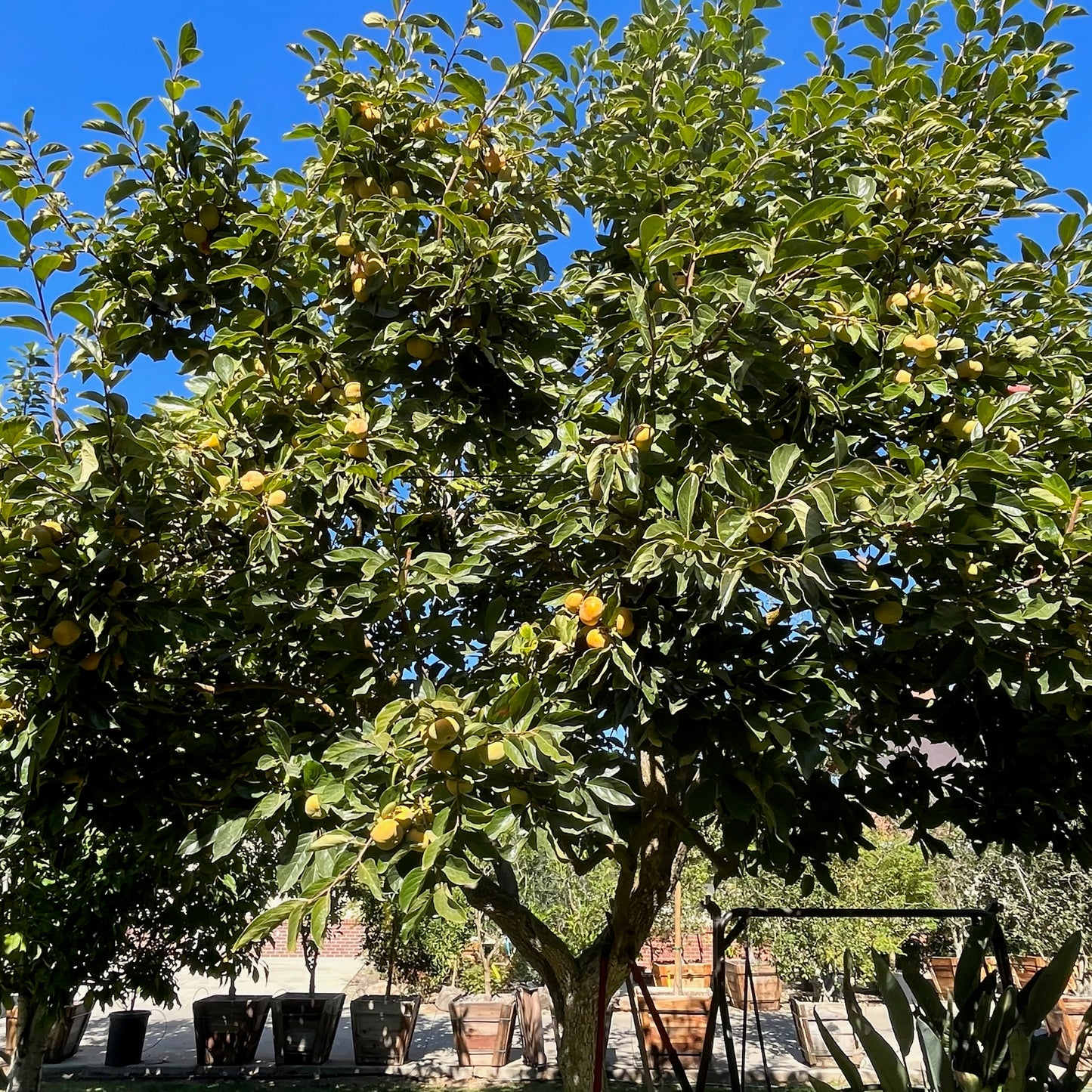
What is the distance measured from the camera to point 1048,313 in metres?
3.05

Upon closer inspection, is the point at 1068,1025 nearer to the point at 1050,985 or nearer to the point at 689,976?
the point at 689,976

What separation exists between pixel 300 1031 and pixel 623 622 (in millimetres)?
9031

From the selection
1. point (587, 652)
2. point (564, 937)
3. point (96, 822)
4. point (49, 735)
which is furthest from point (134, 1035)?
point (587, 652)

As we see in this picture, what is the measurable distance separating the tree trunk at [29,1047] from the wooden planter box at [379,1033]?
4.43 m

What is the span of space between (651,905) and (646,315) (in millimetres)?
2641

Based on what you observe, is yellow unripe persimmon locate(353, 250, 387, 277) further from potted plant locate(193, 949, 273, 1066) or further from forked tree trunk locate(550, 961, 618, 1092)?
potted plant locate(193, 949, 273, 1066)

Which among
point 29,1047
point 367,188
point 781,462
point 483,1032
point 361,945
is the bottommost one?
point 483,1032

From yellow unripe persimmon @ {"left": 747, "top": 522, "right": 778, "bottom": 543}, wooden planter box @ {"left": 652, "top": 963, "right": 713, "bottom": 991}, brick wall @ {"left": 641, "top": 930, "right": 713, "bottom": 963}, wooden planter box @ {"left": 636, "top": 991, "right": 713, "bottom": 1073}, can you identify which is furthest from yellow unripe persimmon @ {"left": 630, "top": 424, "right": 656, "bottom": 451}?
brick wall @ {"left": 641, "top": 930, "right": 713, "bottom": 963}

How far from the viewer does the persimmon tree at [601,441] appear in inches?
91.0

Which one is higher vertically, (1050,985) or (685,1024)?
(1050,985)

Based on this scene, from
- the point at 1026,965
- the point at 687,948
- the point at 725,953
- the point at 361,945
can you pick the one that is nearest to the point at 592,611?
the point at 725,953

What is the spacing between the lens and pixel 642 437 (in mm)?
2443

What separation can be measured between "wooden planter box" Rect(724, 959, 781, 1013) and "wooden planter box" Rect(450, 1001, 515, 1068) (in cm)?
387

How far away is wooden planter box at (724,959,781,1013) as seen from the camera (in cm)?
1237
